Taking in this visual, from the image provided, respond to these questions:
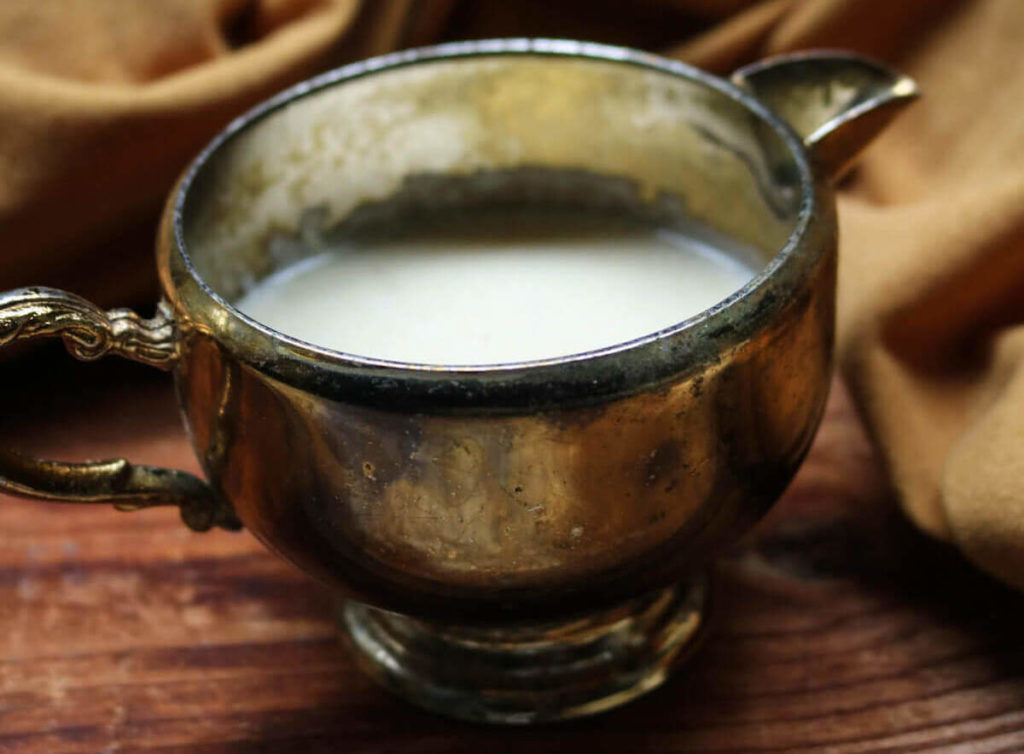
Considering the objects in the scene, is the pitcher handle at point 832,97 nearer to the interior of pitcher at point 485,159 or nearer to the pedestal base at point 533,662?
the interior of pitcher at point 485,159

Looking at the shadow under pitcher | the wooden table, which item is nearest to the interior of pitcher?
the shadow under pitcher

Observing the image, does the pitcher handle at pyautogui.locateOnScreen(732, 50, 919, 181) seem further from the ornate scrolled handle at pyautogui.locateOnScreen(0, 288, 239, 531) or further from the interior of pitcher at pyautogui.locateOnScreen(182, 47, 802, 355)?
the ornate scrolled handle at pyautogui.locateOnScreen(0, 288, 239, 531)

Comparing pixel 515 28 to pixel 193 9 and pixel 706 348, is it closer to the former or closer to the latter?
pixel 193 9

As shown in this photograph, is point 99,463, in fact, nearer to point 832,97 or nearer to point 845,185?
point 832,97

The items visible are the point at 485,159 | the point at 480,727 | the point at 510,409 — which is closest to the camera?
the point at 510,409

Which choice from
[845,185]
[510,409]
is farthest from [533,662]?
[845,185]

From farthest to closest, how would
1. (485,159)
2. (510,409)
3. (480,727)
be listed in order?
(485,159)
(480,727)
(510,409)

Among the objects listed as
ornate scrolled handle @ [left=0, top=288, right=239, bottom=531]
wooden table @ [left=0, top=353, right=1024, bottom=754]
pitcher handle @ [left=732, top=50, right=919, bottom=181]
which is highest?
pitcher handle @ [left=732, top=50, right=919, bottom=181]
